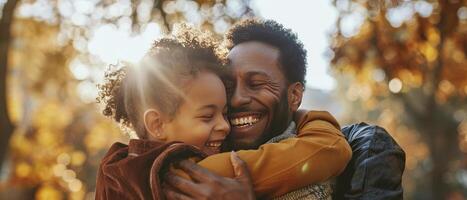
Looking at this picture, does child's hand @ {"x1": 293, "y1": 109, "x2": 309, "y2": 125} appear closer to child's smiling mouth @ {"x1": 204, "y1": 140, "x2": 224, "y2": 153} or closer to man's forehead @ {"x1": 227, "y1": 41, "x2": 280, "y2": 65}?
man's forehead @ {"x1": 227, "y1": 41, "x2": 280, "y2": 65}

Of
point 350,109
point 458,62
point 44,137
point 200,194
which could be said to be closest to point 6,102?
point 200,194

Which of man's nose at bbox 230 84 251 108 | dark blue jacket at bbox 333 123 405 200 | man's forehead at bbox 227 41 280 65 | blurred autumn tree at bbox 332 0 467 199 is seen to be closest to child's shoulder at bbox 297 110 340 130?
dark blue jacket at bbox 333 123 405 200

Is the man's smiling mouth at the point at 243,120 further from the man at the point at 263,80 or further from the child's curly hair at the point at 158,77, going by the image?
the child's curly hair at the point at 158,77

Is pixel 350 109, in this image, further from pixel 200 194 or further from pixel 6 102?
pixel 200 194

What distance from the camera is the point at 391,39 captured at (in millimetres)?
11328

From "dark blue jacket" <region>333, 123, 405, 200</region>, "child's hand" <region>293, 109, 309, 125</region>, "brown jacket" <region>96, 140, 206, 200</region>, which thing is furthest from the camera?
"child's hand" <region>293, 109, 309, 125</region>

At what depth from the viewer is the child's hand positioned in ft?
10.4

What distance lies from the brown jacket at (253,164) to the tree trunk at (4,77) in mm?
6669

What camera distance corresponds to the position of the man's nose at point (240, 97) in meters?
3.17

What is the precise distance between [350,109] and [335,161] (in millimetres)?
36547

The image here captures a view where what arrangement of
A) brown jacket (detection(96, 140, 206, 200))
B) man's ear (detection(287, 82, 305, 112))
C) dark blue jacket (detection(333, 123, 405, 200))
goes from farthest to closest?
man's ear (detection(287, 82, 305, 112)) → dark blue jacket (detection(333, 123, 405, 200)) → brown jacket (detection(96, 140, 206, 200))

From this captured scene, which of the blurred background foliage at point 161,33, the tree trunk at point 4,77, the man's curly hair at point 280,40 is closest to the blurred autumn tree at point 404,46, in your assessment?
the blurred background foliage at point 161,33

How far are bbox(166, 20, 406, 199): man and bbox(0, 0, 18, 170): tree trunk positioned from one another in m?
6.06

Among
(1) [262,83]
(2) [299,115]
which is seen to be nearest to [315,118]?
(2) [299,115]
